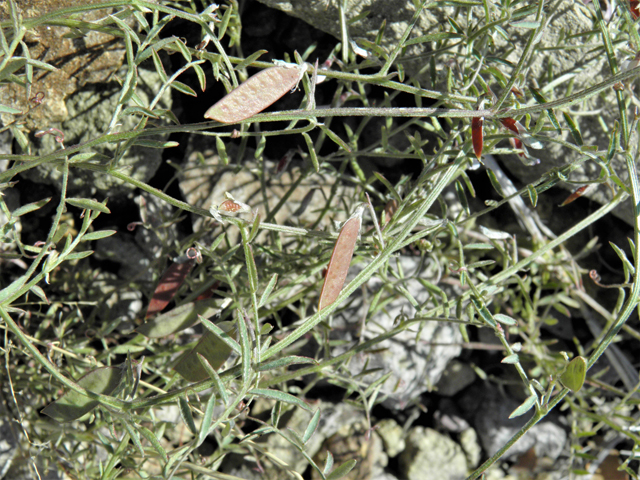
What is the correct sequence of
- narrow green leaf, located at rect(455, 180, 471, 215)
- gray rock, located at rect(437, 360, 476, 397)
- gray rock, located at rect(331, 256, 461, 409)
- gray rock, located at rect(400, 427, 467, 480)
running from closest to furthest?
narrow green leaf, located at rect(455, 180, 471, 215) → gray rock, located at rect(331, 256, 461, 409) → gray rock, located at rect(400, 427, 467, 480) → gray rock, located at rect(437, 360, 476, 397)

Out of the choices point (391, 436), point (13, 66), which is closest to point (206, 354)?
point (13, 66)

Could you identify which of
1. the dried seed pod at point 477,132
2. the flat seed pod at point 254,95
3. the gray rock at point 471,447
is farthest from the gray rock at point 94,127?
the gray rock at point 471,447

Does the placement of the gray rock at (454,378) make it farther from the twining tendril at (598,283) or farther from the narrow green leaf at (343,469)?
the narrow green leaf at (343,469)

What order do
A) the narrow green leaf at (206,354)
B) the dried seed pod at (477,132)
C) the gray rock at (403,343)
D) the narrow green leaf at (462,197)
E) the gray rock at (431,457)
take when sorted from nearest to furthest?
the dried seed pod at (477,132)
the narrow green leaf at (206,354)
the narrow green leaf at (462,197)
the gray rock at (403,343)
the gray rock at (431,457)

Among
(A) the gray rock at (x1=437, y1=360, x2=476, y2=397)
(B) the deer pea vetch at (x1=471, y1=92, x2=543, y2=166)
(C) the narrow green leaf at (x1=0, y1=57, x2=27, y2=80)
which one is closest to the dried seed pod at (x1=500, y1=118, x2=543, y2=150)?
(B) the deer pea vetch at (x1=471, y1=92, x2=543, y2=166)

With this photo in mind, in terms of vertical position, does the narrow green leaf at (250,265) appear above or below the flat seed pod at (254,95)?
below

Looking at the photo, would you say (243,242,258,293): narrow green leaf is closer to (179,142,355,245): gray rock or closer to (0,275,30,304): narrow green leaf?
(0,275,30,304): narrow green leaf

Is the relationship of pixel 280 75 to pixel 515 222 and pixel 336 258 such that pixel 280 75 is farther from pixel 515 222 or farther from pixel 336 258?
pixel 515 222
